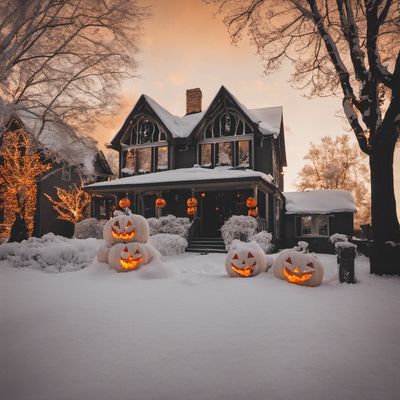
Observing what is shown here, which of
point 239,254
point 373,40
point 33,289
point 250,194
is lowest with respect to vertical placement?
point 33,289

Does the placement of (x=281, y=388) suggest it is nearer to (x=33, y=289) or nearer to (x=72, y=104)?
(x=33, y=289)

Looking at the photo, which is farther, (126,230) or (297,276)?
(126,230)

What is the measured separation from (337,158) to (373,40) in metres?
26.9

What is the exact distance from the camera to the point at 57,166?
24.7 meters

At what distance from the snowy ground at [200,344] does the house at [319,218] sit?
561 inches

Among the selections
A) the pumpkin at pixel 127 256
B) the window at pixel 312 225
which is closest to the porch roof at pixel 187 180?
the window at pixel 312 225

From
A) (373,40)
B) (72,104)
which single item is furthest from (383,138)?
(72,104)

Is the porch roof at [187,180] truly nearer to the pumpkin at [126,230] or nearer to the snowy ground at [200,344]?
the pumpkin at [126,230]

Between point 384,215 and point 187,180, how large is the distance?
9.17m

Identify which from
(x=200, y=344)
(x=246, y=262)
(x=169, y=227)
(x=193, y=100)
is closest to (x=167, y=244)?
(x=169, y=227)

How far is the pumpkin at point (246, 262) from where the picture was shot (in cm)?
662

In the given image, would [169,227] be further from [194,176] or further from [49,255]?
[49,255]

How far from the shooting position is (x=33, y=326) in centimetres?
362

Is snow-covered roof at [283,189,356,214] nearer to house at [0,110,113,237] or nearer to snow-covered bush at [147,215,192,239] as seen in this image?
snow-covered bush at [147,215,192,239]
